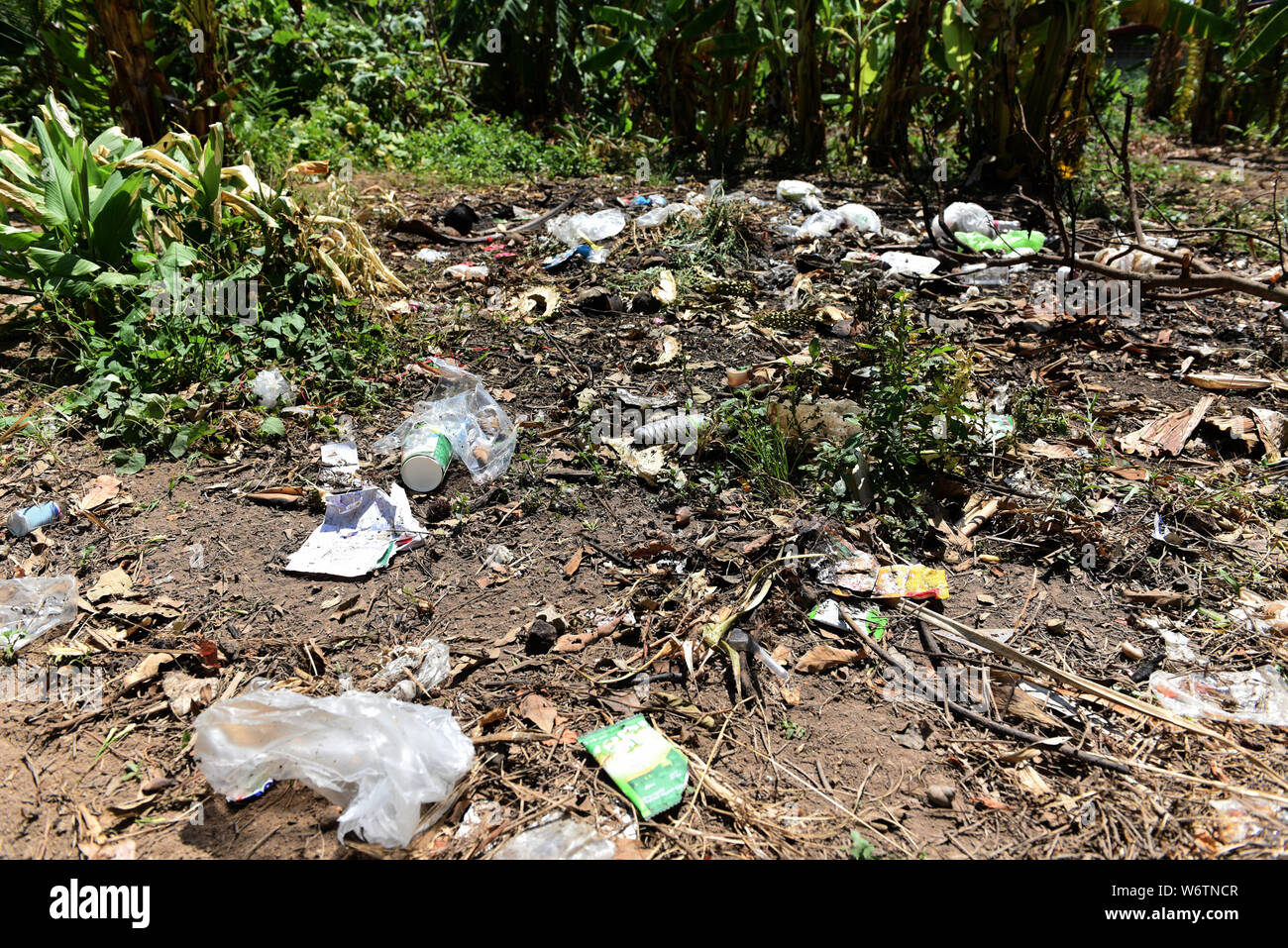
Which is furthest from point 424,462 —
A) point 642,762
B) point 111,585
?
point 642,762

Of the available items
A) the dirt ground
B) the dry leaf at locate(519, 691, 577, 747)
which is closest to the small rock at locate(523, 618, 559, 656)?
the dirt ground

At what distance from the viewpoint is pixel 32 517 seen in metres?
2.52

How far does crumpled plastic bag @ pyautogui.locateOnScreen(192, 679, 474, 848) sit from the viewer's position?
5.47 ft

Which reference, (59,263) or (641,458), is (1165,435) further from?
(59,263)

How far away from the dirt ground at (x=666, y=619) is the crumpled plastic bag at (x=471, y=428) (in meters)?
0.06

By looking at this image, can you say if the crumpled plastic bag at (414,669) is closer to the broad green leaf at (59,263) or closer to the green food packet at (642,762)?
the green food packet at (642,762)

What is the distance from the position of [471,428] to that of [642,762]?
4.84ft

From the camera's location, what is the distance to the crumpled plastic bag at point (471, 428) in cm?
281

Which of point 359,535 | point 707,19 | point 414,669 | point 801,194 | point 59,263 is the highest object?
point 707,19

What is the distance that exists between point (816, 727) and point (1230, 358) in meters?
2.72

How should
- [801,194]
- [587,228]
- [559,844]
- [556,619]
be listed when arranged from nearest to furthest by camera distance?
[559,844] < [556,619] < [587,228] < [801,194]

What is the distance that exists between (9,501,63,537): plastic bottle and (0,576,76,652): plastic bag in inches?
9.3
